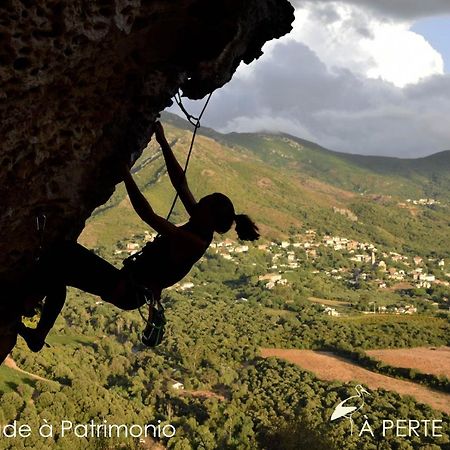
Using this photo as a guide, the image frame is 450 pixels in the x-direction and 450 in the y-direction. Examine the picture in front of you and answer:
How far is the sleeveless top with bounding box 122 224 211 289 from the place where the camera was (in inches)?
219

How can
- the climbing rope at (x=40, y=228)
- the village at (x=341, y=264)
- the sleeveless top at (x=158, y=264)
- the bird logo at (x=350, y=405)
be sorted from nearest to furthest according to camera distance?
the sleeveless top at (x=158, y=264) < the climbing rope at (x=40, y=228) < the bird logo at (x=350, y=405) < the village at (x=341, y=264)

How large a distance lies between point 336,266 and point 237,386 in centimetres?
11900

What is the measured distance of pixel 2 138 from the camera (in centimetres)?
489

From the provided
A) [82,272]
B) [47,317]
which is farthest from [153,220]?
[47,317]

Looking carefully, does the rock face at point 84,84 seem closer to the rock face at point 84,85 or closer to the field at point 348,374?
the rock face at point 84,85

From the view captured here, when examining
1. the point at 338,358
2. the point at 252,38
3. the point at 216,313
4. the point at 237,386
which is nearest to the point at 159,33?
the point at 252,38

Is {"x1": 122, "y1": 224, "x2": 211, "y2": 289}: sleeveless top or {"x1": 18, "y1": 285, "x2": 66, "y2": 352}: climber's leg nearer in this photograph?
{"x1": 122, "y1": 224, "x2": 211, "y2": 289}: sleeveless top

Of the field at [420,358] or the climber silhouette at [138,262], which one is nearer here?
the climber silhouette at [138,262]

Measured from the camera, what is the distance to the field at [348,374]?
5503cm

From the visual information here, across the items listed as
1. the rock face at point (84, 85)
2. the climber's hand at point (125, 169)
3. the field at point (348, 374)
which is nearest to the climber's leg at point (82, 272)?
the rock face at point (84, 85)

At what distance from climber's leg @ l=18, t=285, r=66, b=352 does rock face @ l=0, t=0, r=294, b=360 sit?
0.44m

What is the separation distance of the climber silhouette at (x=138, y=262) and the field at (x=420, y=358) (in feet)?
199

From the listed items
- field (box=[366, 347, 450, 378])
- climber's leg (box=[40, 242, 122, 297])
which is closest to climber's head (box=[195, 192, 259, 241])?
climber's leg (box=[40, 242, 122, 297])

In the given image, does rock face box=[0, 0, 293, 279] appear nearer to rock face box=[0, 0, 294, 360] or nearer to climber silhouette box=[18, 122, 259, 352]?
rock face box=[0, 0, 294, 360]
